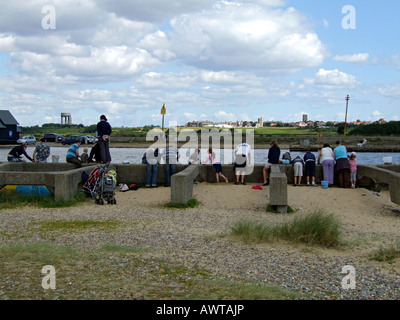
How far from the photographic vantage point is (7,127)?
3118 inches

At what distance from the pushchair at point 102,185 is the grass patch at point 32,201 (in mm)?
488

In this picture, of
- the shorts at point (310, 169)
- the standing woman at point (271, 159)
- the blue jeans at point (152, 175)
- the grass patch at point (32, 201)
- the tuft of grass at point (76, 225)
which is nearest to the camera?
the tuft of grass at point (76, 225)

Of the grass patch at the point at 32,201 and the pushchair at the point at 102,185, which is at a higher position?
the pushchair at the point at 102,185

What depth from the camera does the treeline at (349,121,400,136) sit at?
9819cm

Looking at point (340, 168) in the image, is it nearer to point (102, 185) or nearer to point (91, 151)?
point (102, 185)

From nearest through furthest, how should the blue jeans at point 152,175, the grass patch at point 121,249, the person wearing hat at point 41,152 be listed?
the grass patch at point 121,249 < the blue jeans at point 152,175 < the person wearing hat at point 41,152

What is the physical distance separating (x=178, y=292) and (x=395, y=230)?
634 centimetres

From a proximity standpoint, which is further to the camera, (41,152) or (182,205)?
(41,152)

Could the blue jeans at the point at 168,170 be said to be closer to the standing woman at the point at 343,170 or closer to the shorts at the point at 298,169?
the shorts at the point at 298,169

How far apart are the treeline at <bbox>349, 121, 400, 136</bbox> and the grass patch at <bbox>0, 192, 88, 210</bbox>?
9224cm

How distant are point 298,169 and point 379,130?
9026cm

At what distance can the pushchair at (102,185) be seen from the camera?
12695 millimetres

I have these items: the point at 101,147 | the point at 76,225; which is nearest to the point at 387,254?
the point at 76,225

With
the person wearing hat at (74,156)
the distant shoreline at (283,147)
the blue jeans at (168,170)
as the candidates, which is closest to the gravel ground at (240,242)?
the blue jeans at (168,170)
